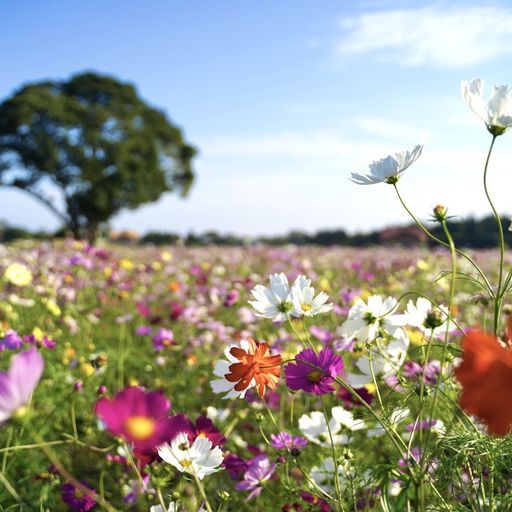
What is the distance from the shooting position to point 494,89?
1005 mm

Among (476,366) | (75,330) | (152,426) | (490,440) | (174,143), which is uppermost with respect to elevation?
(174,143)

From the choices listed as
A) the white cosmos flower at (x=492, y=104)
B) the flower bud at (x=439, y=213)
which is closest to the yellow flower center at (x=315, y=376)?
the flower bud at (x=439, y=213)

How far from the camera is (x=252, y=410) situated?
2.56 metres

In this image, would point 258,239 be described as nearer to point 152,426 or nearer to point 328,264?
point 328,264

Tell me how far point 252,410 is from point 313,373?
4.87ft

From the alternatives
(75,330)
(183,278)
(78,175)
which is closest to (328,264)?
(183,278)

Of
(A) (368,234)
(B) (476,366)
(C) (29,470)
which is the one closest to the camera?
(B) (476,366)

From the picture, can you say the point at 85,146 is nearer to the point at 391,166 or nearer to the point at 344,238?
the point at 344,238

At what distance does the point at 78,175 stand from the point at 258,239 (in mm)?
7682

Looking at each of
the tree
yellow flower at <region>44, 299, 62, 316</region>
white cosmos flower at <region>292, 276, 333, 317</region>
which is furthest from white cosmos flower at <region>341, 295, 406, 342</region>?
the tree

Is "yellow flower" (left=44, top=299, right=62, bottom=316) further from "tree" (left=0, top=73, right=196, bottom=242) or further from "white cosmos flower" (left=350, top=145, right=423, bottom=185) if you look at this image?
"tree" (left=0, top=73, right=196, bottom=242)

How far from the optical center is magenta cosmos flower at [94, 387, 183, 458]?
750 mm

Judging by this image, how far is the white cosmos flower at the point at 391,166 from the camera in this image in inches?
40.2

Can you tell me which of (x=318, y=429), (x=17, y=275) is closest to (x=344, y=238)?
(x=17, y=275)
